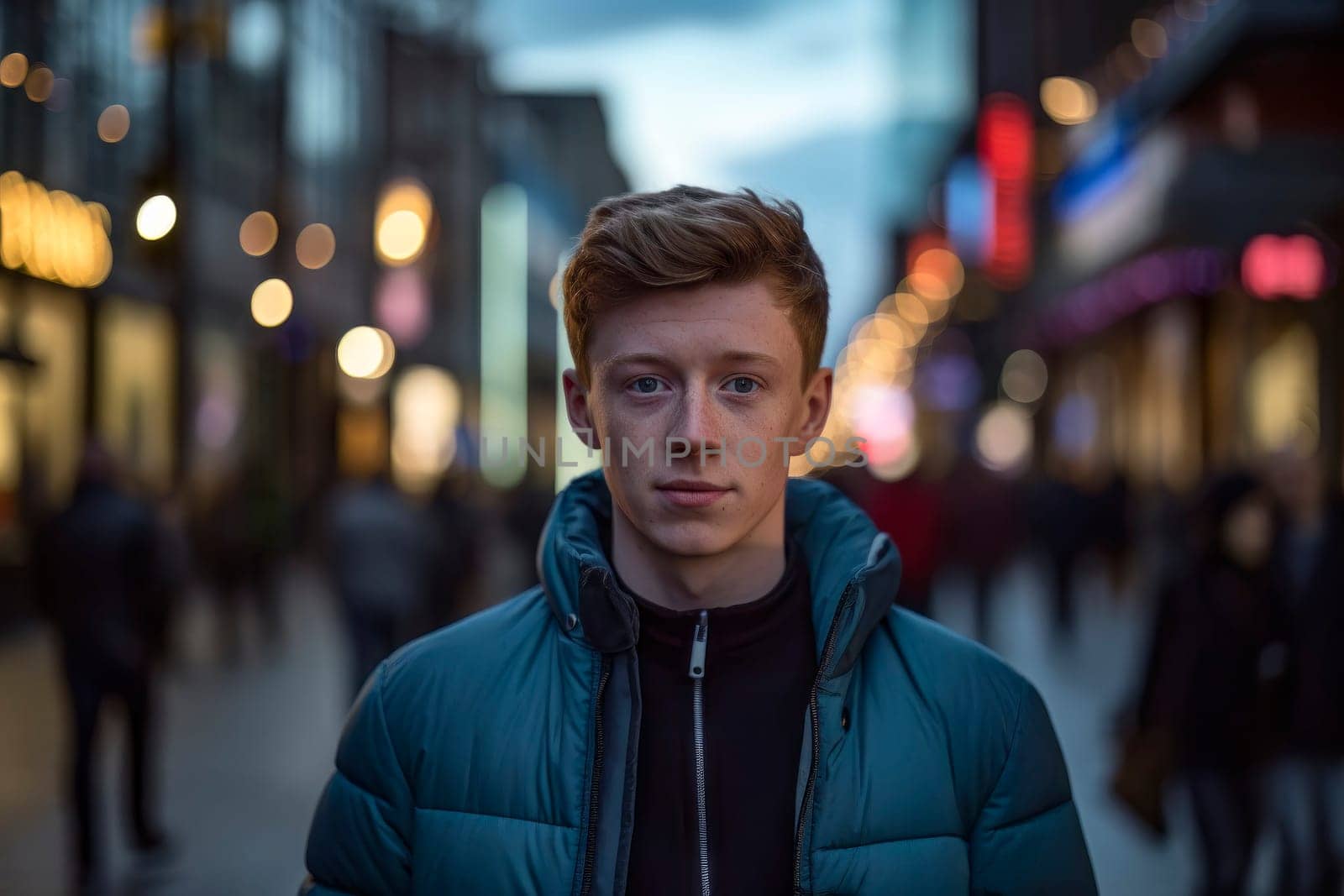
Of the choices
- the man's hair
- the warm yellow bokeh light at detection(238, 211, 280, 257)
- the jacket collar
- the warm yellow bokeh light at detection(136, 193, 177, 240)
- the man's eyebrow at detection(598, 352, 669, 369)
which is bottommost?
the jacket collar

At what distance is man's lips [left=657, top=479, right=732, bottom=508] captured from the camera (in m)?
2.46

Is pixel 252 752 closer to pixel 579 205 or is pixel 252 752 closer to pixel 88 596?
pixel 88 596

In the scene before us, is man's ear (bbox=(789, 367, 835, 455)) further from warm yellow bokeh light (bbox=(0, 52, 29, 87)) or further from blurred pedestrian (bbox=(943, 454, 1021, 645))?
warm yellow bokeh light (bbox=(0, 52, 29, 87))

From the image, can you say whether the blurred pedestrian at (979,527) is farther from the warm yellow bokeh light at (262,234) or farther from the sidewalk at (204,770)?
the warm yellow bokeh light at (262,234)

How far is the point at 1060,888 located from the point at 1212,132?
73.1ft

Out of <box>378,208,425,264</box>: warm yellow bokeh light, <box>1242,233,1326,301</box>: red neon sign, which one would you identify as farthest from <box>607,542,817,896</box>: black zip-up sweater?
<box>1242,233,1326,301</box>: red neon sign

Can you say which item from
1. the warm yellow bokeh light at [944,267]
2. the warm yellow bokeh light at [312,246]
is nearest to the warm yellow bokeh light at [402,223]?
the warm yellow bokeh light at [312,246]

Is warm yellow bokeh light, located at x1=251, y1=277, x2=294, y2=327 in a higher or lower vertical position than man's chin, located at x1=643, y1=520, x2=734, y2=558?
higher

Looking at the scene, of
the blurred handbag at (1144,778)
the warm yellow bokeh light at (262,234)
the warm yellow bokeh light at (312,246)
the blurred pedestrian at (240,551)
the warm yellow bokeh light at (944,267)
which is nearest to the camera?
the blurred handbag at (1144,778)

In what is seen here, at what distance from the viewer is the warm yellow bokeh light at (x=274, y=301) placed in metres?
18.0

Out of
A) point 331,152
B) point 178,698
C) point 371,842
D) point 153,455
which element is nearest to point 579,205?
point 331,152

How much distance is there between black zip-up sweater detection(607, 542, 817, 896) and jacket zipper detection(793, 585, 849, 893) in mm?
52

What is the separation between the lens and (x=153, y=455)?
25.0 m

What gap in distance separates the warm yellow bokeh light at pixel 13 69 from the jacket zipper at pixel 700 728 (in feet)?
60.3
